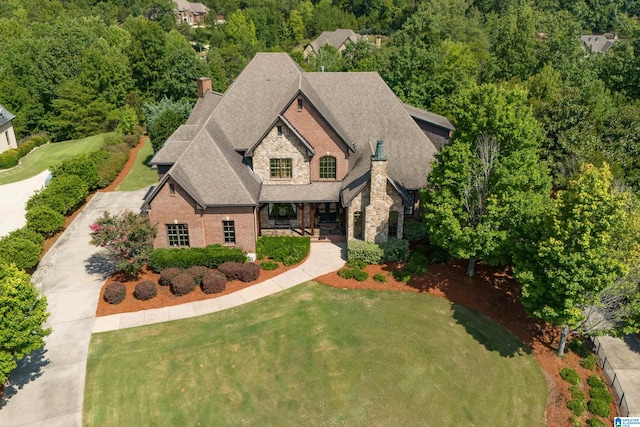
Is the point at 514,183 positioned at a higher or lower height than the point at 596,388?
higher

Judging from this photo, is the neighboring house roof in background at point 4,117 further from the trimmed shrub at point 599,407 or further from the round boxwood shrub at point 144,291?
the trimmed shrub at point 599,407

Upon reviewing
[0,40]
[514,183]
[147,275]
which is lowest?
[147,275]

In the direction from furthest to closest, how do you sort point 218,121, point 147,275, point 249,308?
1. point 218,121
2. point 147,275
3. point 249,308

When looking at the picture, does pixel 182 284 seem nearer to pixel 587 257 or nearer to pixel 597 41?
pixel 587 257

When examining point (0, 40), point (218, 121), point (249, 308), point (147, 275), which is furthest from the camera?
point (0, 40)

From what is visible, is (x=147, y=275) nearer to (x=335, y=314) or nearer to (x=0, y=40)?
(x=335, y=314)

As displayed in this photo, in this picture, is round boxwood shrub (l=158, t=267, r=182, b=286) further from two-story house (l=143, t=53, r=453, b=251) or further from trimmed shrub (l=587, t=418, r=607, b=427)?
trimmed shrub (l=587, t=418, r=607, b=427)

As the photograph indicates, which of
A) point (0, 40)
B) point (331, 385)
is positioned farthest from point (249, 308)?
point (0, 40)

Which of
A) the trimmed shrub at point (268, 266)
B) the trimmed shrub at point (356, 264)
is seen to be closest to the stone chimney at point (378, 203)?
the trimmed shrub at point (356, 264)

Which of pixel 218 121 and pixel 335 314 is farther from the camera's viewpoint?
pixel 218 121
